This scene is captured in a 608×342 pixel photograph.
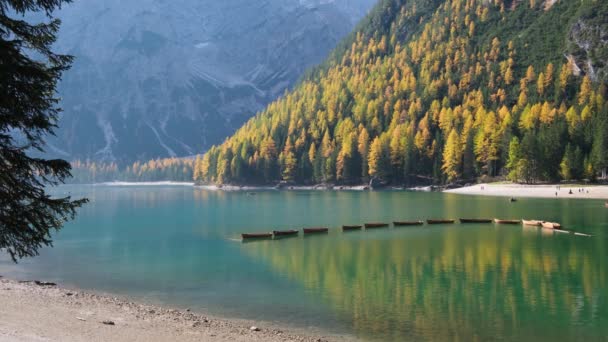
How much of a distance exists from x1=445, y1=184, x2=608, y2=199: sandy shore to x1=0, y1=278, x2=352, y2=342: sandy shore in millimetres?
119029

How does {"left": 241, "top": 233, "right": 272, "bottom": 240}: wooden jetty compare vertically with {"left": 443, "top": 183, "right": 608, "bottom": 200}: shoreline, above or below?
below

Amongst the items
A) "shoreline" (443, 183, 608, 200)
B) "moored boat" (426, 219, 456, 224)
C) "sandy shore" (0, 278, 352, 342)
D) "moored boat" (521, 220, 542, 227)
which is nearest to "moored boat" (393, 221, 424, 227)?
"moored boat" (426, 219, 456, 224)

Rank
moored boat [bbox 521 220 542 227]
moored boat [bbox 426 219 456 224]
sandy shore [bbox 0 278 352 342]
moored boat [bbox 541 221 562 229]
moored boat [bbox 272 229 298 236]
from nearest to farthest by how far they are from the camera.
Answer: sandy shore [bbox 0 278 352 342] → moored boat [bbox 272 229 298 236] → moored boat [bbox 541 221 562 229] → moored boat [bbox 521 220 542 227] → moored boat [bbox 426 219 456 224]

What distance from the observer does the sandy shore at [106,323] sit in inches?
922

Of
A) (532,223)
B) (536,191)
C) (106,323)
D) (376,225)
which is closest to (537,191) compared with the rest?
(536,191)

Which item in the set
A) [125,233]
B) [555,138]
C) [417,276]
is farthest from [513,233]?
[555,138]

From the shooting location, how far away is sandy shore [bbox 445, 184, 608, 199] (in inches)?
5103

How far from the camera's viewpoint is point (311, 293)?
39094 millimetres

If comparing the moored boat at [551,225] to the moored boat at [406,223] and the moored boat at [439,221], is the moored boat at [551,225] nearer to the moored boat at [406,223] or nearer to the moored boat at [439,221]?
the moored boat at [439,221]

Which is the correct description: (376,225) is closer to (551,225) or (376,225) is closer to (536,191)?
(551,225)

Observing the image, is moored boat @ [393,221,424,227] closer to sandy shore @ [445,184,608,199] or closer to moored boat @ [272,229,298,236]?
moored boat @ [272,229,298,236]

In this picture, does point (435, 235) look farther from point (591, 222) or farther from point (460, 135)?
point (460, 135)

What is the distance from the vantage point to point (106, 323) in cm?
2647

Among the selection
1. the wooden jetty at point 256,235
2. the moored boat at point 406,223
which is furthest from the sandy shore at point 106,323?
the moored boat at point 406,223
